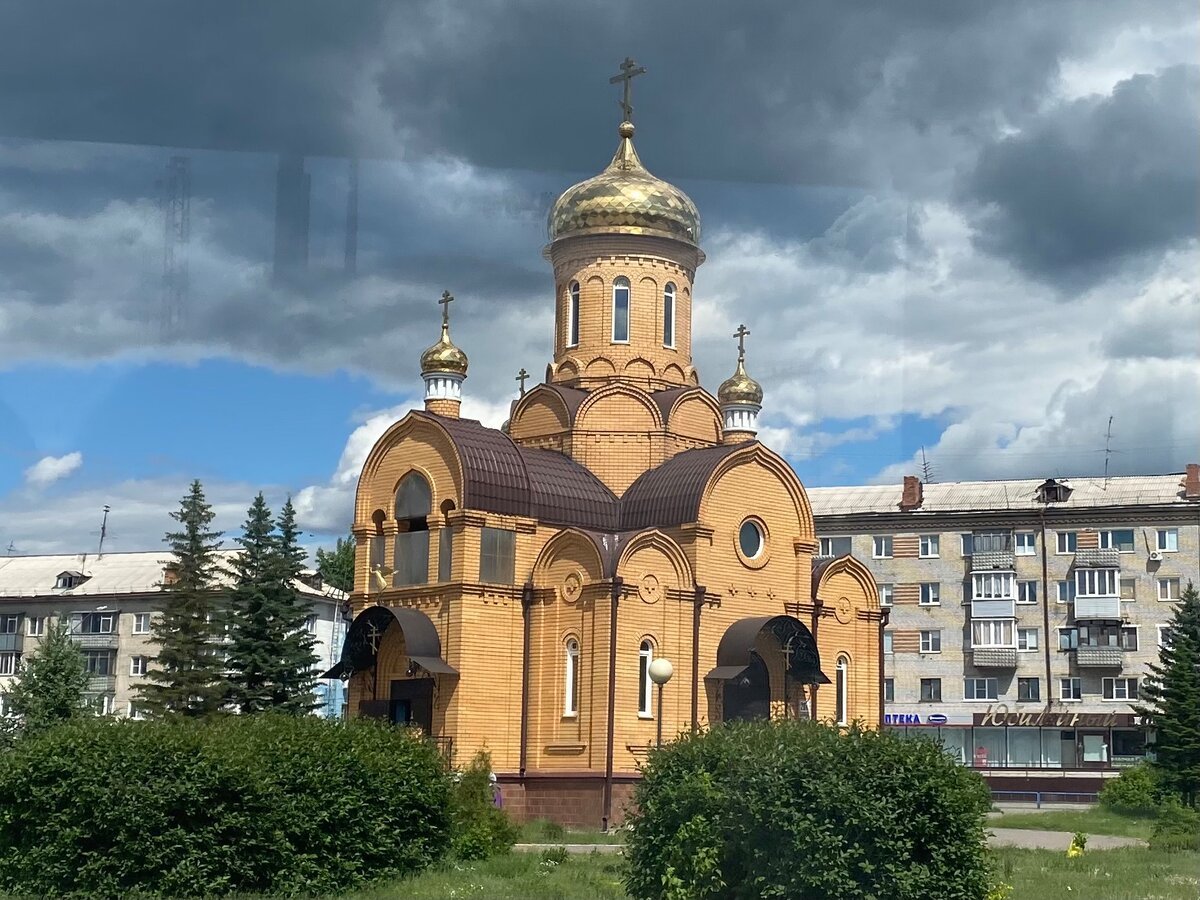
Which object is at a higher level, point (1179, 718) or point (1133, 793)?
point (1179, 718)

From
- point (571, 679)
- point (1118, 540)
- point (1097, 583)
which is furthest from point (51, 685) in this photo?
point (1118, 540)

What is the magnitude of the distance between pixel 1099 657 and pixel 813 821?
34973mm

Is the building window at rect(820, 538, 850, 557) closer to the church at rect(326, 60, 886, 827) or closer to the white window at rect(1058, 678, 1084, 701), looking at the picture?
the white window at rect(1058, 678, 1084, 701)

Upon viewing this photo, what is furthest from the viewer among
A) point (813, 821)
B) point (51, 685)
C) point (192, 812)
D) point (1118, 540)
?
point (1118, 540)

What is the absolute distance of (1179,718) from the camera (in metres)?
33.8

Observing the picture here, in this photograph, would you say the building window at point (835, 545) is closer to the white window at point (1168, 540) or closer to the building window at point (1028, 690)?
the building window at point (1028, 690)

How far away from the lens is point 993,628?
155ft

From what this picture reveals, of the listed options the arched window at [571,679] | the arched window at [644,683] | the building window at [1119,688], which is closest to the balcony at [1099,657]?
the building window at [1119,688]

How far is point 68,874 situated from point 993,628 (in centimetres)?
3566

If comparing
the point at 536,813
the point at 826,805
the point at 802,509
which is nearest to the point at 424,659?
the point at 536,813

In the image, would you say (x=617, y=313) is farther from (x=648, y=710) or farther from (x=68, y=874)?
(x=68, y=874)

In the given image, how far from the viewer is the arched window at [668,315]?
32466 millimetres

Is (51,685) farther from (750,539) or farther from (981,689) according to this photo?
(981,689)

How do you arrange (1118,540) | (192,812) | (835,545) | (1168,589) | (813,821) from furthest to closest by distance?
(835,545) → (1118,540) → (1168,589) → (192,812) → (813,821)
